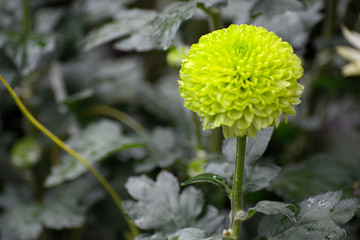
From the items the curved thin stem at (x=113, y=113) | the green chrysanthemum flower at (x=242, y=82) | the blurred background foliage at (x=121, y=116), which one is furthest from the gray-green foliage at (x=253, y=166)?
the curved thin stem at (x=113, y=113)

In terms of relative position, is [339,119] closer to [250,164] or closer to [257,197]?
[257,197]

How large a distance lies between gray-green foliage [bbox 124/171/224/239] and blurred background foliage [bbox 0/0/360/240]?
0.03 metres

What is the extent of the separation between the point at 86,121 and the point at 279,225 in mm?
773

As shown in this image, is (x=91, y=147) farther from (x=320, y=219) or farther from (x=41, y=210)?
(x=320, y=219)

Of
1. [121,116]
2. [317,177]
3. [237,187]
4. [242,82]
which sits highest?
[242,82]

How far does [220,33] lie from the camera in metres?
0.48

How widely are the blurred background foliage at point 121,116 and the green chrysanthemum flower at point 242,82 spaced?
16 centimetres

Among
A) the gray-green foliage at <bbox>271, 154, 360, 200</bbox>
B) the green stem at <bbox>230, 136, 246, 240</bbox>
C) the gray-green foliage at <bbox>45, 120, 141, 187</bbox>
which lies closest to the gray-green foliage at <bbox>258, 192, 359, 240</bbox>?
the green stem at <bbox>230, 136, 246, 240</bbox>

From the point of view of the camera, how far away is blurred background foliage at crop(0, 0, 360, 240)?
78 centimetres

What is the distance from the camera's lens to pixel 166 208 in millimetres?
642

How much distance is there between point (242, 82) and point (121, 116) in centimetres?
78

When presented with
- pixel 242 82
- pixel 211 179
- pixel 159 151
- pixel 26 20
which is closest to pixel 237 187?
pixel 211 179

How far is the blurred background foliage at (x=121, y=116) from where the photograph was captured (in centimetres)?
78

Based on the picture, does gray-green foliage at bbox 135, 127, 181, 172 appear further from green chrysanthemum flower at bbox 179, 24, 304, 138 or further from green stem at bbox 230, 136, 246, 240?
green chrysanthemum flower at bbox 179, 24, 304, 138
